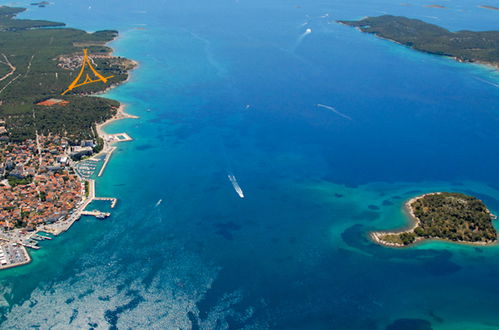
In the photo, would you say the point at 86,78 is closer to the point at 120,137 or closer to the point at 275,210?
the point at 120,137

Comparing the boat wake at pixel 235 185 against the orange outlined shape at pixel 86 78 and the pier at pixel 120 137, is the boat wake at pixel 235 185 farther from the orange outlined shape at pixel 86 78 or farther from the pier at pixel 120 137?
the orange outlined shape at pixel 86 78

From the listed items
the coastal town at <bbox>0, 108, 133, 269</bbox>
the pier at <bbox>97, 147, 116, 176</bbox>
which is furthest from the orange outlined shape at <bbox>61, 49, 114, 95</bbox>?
the pier at <bbox>97, 147, 116, 176</bbox>

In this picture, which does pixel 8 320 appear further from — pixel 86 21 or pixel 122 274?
pixel 86 21

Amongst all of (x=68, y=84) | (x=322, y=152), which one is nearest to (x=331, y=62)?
(x=322, y=152)

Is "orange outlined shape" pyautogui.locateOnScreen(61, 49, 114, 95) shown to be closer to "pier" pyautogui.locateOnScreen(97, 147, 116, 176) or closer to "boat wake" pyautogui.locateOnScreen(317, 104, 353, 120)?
"pier" pyautogui.locateOnScreen(97, 147, 116, 176)

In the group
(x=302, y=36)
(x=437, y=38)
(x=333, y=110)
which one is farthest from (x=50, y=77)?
(x=437, y=38)

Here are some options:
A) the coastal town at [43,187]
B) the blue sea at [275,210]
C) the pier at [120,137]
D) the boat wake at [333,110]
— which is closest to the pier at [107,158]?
the coastal town at [43,187]
